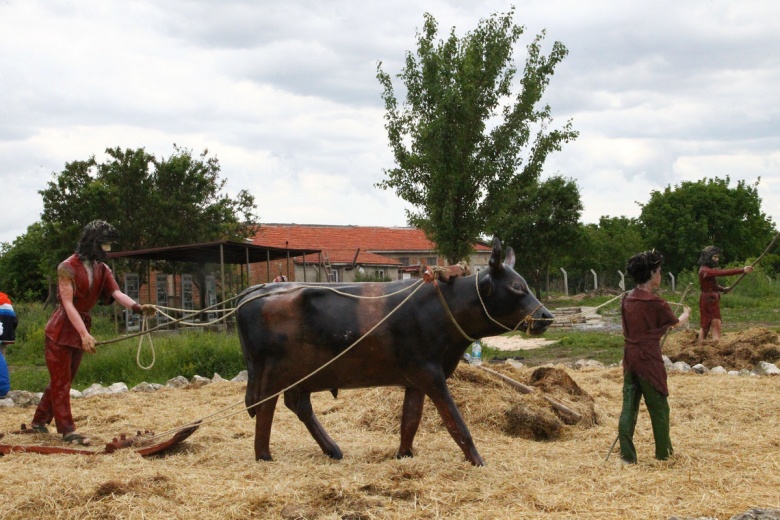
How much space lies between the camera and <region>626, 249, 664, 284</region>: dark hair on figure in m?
6.27

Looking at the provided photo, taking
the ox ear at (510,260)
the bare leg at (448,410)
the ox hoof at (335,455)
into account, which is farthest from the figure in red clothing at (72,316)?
the ox ear at (510,260)

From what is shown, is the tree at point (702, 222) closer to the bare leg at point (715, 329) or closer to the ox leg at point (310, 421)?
the bare leg at point (715, 329)

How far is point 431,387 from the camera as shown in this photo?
6152 millimetres

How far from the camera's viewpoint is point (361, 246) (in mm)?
46156

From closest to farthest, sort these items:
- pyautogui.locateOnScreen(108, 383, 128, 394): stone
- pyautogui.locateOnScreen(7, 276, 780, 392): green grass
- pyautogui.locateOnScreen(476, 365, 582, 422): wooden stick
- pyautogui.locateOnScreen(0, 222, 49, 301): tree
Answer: pyautogui.locateOnScreen(476, 365, 582, 422): wooden stick, pyautogui.locateOnScreen(108, 383, 128, 394): stone, pyautogui.locateOnScreen(7, 276, 780, 392): green grass, pyautogui.locateOnScreen(0, 222, 49, 301): tree

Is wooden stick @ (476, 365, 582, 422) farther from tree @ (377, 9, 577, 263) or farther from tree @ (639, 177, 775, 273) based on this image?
tree @ (639, 177, 775, 273)

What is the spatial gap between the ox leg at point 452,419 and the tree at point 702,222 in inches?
1697

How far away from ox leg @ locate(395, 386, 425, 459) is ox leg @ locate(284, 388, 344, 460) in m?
0.52

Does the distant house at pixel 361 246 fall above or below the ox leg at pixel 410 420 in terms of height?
above

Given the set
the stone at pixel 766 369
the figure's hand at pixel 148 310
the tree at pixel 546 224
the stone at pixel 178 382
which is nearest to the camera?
the figure's hand at pixel 148 310

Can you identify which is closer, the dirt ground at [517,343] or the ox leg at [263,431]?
the ox leg at [263,431]

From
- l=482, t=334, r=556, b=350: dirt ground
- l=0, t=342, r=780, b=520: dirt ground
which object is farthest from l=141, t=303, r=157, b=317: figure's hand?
l=482, t=334, r=556, b=350: dirt ground

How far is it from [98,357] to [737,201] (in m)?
46.1

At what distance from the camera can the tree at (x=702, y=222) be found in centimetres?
4753
